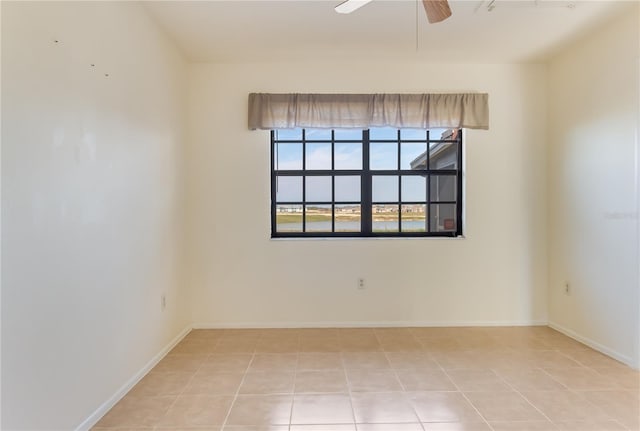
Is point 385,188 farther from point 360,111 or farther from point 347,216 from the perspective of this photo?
point 360,111

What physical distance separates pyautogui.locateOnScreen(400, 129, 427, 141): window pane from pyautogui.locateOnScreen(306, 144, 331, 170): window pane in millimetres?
795

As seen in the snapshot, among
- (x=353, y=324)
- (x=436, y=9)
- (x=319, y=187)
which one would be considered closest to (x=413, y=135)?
(x=319, y=187)

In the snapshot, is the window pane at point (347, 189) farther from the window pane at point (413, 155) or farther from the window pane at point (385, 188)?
the window pane at point (413, 155)

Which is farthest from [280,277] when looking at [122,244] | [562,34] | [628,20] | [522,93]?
[628,20]

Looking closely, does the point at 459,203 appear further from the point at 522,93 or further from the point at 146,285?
the point at 146,285

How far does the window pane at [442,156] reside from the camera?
141 inches

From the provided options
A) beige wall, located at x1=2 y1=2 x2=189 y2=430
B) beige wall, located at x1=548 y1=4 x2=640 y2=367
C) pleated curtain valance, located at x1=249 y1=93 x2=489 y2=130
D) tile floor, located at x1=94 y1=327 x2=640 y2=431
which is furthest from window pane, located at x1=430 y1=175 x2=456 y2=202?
beige wall, located at x1=2 y1=2 x2=189 y2=430

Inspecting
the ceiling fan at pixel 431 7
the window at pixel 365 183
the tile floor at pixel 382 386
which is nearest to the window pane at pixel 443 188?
→ the window at pixel 365 183

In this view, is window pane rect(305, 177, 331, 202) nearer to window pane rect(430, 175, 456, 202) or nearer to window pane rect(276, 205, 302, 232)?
window pane rect(276, 205, 302, 232)

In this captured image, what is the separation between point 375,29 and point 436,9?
1.10 m

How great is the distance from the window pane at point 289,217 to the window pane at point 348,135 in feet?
2.79

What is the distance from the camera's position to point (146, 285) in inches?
98.3

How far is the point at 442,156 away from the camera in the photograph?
11.9ft

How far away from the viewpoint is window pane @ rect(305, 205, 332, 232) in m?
3.59
